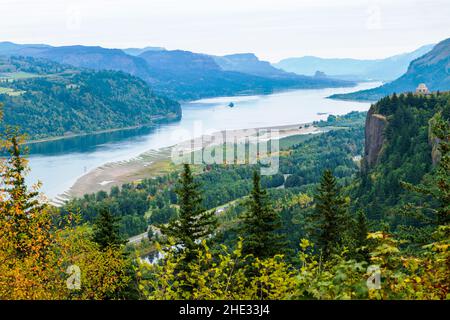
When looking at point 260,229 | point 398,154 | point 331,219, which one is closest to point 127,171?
point 398,154

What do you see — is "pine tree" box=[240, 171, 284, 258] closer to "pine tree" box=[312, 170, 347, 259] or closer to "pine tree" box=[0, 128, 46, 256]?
"pine tree" box=[312, 170, 347, 259]

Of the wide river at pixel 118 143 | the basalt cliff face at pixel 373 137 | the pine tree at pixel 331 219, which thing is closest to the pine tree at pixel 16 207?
the pine tree at pixel 331 219

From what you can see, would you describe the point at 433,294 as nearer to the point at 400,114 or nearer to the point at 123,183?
the point at 400,114

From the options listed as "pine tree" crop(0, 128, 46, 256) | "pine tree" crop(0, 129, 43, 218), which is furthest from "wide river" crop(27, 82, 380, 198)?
"pine tree" crop(0, 128, 46, 256)

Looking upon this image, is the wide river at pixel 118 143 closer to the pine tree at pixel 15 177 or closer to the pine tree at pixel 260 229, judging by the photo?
the pine tree at pixel 15 177

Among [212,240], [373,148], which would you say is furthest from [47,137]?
[212,240]

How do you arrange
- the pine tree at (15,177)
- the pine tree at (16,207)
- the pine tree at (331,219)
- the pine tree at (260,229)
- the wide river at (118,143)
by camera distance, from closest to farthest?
the pine tree at (16,207), the pine tree at (15,177), the pine tree at (260,229), the pine tree at (331,219), the wide river at (118,143)

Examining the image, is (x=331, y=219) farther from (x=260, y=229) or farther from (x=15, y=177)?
(x=15, y=177)
